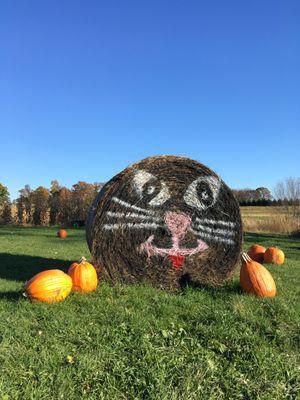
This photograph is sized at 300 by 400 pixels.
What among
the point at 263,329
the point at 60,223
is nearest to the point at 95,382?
the point at 263,329

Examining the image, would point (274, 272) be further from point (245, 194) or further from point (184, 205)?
point (245, 194)

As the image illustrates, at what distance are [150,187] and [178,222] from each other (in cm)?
71

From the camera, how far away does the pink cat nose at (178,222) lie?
23.4 feet

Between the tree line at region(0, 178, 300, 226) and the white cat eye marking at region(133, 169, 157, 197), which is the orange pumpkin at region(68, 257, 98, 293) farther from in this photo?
the tree line at region(0, 178, 300, 226)

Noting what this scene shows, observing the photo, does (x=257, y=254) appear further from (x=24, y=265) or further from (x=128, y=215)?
(x=24, y=265)

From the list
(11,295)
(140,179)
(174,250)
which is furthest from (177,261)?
(11,295)

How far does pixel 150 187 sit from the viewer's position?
23.0 ft

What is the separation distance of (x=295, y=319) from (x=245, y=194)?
54.1 m

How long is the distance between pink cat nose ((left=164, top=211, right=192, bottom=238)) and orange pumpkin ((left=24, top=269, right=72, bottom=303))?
2047 mm

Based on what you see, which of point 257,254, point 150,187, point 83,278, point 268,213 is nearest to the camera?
point 83,278

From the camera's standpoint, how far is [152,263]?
702 cm

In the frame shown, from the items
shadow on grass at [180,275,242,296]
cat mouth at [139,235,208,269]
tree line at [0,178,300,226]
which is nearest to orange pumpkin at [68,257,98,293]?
cat mouth at [139,235,208,269]

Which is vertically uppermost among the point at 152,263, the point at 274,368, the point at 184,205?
the point at 184,205

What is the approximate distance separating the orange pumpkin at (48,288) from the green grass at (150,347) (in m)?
0.12
